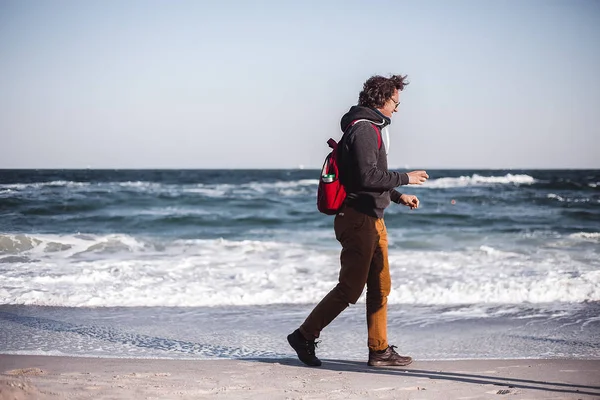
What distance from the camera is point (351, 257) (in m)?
3.79

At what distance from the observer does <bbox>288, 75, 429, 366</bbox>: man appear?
3.65 meters

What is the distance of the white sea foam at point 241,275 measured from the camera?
6.71m

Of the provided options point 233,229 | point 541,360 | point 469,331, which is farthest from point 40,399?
point 233,229

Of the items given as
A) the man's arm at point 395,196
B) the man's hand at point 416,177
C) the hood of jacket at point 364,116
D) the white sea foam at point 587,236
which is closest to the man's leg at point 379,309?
the man's arm at point 395,196

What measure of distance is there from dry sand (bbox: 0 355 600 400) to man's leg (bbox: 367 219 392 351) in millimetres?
205

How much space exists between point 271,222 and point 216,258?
24.5ft

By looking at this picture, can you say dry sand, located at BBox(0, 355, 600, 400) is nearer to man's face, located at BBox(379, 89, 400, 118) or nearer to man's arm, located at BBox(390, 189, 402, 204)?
man's arm, located at BBox(390, 189, 402, 204)

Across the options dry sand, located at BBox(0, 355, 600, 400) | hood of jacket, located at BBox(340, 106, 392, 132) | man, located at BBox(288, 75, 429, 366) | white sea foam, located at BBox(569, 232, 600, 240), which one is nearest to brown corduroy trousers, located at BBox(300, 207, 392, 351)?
man, located at BBox(288, 75, 429, 366)

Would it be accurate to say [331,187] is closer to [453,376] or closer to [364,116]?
[364,116]

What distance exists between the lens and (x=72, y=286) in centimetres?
707

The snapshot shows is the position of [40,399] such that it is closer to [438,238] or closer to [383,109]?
[383,109]

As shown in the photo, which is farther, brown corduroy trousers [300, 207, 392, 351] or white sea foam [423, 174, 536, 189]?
white sea foam [423, 174, 536, 189]

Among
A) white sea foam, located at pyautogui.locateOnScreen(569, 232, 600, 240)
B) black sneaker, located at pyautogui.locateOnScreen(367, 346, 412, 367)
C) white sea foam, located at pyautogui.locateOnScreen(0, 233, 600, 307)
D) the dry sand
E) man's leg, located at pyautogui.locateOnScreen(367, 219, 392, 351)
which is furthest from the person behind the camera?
white sea foam, located at pyautogui.locateOnScreen(569, 232, 600, 240)

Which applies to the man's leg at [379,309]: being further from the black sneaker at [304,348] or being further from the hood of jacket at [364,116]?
the hood of jacket at [364,116]
